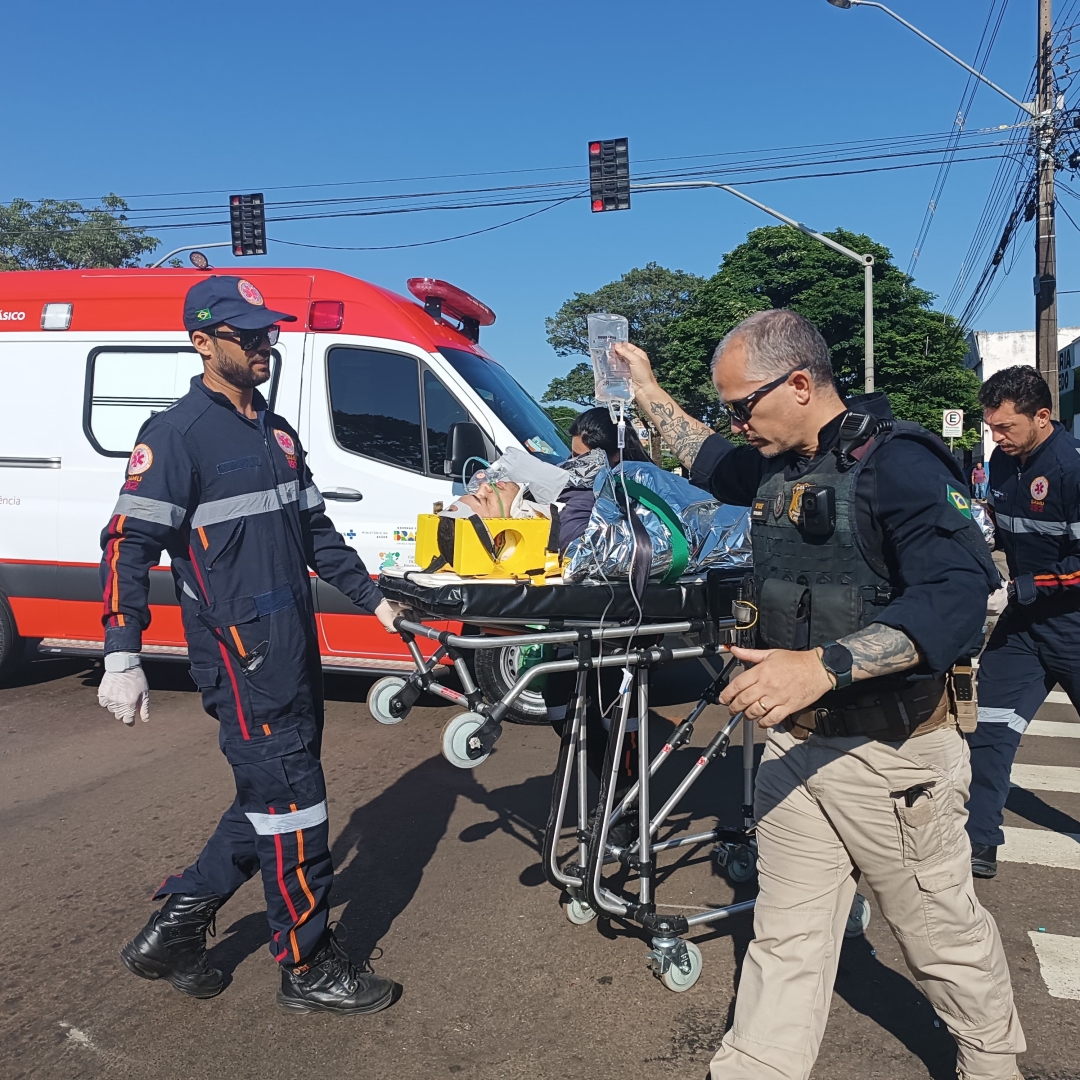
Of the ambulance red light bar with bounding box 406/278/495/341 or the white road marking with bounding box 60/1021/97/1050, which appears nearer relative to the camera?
the white road marking with bounding box 60/1021/97/1050

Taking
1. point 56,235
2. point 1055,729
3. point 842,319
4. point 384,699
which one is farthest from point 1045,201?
point 56,235

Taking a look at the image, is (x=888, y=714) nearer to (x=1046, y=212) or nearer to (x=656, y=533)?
(x=656, y=533)

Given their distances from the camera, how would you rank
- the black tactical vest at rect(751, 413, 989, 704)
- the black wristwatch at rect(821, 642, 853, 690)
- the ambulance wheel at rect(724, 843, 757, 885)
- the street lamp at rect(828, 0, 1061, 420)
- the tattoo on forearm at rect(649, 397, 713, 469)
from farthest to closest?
the street lamp at rect(828, 0, 1061, 420), the ambulance wheel at rect(724, 843, 757, 885), the tattoo on forearm at rect(649, 397, 713, 469), the black tactical vest at rect(751, 413, 989, 704), the black wristwatch at rect(821, 642, 853, 690)

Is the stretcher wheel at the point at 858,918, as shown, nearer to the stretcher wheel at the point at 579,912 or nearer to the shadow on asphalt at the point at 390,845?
the stretcher wheel at the point at 579,912

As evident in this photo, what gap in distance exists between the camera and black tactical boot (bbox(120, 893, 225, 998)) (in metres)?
2.96

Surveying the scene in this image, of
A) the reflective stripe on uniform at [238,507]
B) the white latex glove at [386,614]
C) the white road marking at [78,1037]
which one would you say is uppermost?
the reflective stripe on uniform at [238,507]

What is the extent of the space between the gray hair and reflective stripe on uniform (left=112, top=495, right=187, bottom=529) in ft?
5.34

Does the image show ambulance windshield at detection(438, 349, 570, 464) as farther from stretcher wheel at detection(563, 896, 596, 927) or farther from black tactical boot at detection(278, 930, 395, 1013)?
black tactical boot at detection(278, 930, 395, 1013)

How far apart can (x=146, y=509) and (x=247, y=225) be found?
19715 millimetres

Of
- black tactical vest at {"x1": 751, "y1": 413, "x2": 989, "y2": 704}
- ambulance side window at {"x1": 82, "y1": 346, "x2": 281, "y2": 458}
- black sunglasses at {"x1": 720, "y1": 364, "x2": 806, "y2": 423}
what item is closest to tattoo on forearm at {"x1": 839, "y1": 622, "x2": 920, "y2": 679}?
black tactical vest at {"x1": 751, "y1": 413, "x2": 989, "y2": 704}

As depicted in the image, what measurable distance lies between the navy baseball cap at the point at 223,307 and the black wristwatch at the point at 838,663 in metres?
1.97

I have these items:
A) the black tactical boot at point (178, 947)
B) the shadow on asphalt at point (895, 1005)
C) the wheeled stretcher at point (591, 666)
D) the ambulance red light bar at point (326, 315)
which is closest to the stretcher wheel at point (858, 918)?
the shadow on asphalt at point (895, 1005)

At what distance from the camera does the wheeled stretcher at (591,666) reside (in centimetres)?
279

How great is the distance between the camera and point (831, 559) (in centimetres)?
215
